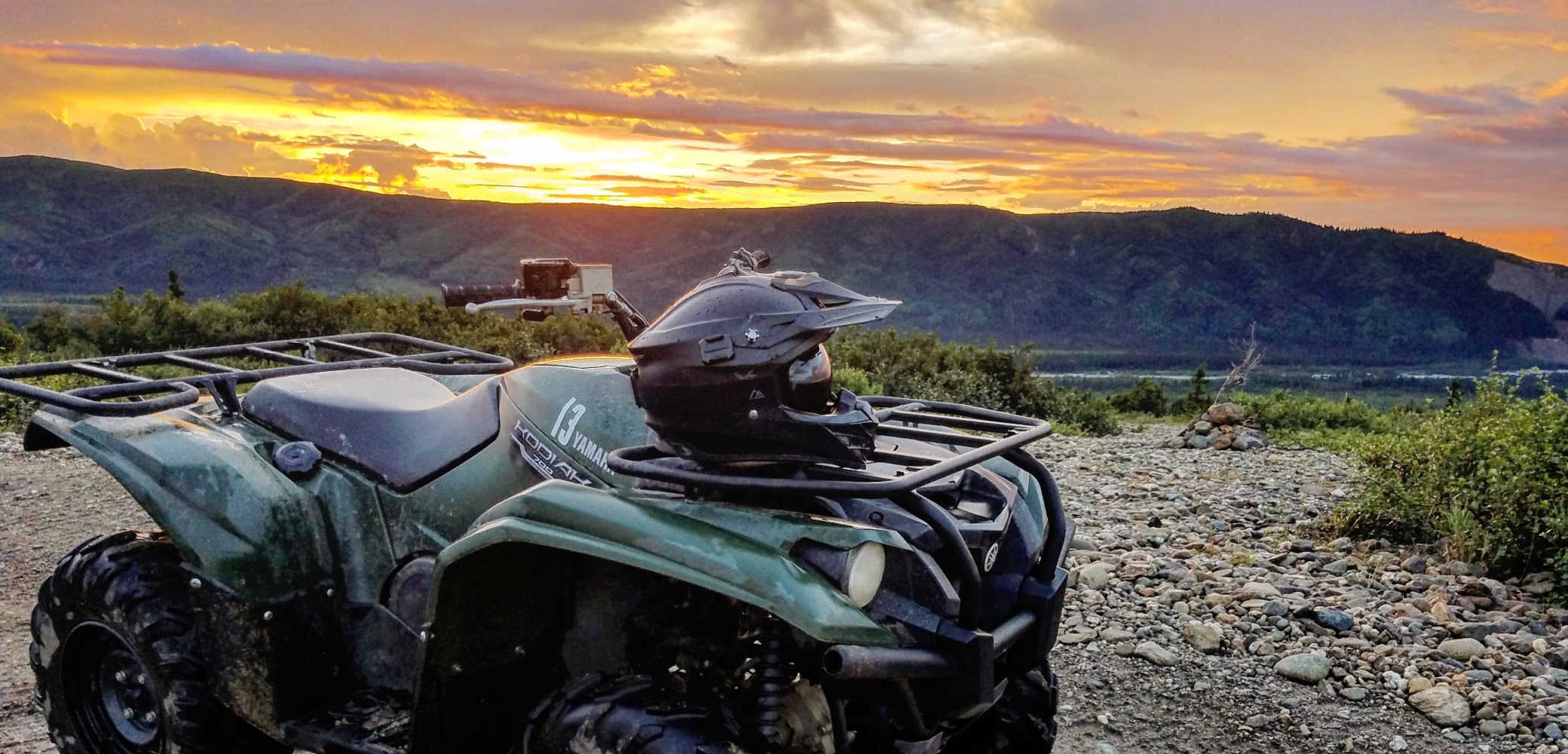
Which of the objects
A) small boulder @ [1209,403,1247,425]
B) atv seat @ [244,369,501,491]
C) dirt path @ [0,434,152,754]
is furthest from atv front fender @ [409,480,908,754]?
small boulder @ [1209,403,1247,425]

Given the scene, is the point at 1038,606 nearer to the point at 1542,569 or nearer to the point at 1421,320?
the point at 1542,569

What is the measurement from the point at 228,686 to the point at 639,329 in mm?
1674

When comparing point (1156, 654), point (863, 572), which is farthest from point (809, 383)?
point (1156, 654)

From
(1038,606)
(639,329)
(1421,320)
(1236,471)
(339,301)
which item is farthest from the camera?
(1421,320)

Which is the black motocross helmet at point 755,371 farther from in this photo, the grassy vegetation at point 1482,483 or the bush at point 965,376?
the bush at point 965,376

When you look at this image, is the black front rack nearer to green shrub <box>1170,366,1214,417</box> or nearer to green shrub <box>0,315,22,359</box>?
green shrub <box>1170,366,1214,417</box>

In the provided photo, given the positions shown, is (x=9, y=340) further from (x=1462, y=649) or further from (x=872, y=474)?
(x=1462, y=649)

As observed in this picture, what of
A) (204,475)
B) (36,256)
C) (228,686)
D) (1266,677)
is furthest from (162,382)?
(36,256)

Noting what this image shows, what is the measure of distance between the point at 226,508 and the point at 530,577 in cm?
117

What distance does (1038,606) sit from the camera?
321cm

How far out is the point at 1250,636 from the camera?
Answer: 611 cm

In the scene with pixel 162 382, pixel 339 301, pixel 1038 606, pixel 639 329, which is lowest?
pixel 339 301

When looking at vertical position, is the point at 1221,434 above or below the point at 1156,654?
below

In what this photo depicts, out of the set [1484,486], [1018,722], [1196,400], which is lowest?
[1196,400]
